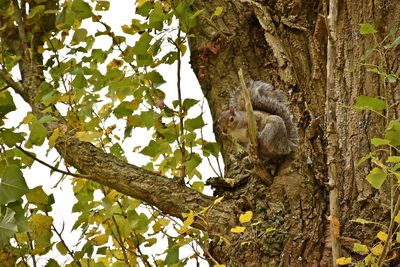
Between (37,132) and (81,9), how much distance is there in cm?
40

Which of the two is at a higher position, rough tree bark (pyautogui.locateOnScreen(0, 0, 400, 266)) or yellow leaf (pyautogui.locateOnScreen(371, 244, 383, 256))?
rough tree bark (pyautogui.locateOnScreen(0, 0, 400, 266))

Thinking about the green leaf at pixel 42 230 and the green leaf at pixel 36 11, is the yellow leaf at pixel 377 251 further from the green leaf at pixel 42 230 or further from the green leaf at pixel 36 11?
the green leaf at pixel 36 11

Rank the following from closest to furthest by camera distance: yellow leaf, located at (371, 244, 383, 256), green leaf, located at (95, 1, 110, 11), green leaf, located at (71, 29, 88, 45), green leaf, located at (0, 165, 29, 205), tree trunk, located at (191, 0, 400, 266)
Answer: yellow leaf, located at (371, 244, 383, 256), green leaf, located at (0, 165, 29, 205), tree trunk, located at (191, 0, 400, 266), green leaf, located at (95, 1, 110, 11), green leaf, located at (71, 29, 88, 45)

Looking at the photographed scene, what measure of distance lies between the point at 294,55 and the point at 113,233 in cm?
79

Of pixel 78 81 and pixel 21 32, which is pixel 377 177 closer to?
pixel 78 81

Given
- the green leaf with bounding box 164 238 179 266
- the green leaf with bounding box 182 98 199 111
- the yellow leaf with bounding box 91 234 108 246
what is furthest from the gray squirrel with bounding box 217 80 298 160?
the yellow leaf with bounding box 91 234 108 246

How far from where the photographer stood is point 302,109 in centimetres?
210

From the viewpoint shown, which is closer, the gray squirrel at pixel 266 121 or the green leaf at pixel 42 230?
the green leaf at pixel 42 230

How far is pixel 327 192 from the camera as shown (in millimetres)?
2018

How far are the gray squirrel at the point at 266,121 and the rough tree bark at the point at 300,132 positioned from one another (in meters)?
0.05

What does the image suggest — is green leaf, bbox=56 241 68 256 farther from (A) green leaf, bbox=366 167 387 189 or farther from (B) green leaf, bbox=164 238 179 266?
(A) green leaf, bbox=366 167 387 189

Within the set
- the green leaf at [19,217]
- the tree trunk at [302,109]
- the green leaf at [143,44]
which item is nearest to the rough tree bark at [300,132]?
the tree trunk at [302,109]

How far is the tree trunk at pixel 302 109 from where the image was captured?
1.97 m

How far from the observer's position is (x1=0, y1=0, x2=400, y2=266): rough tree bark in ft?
6.52
